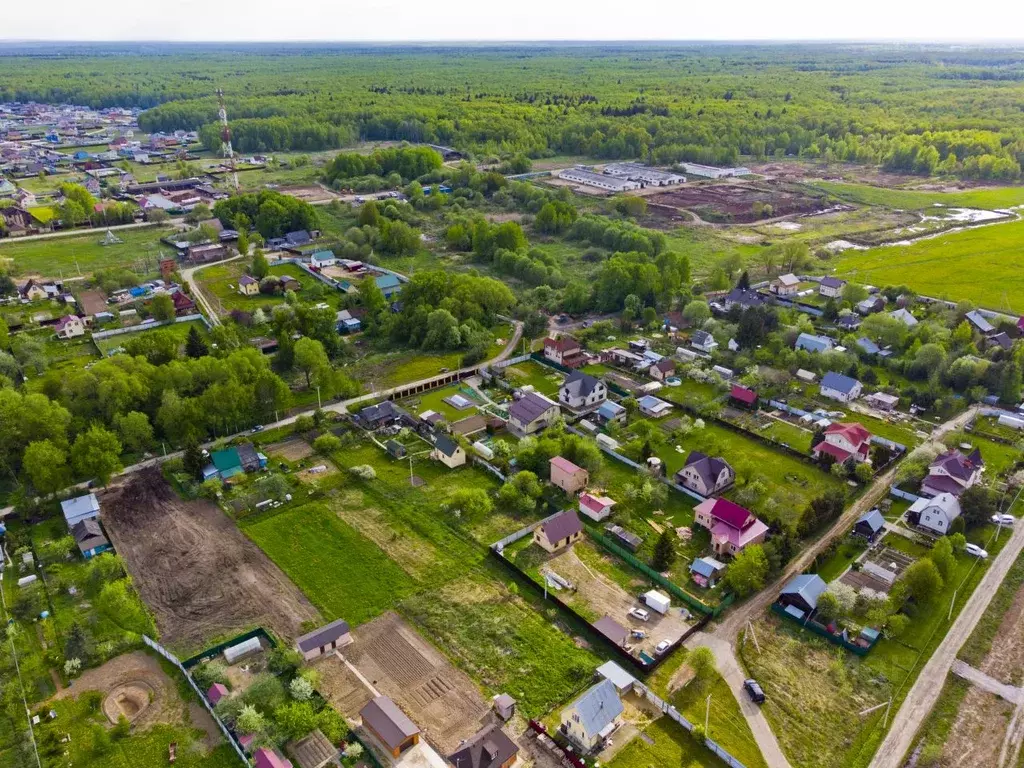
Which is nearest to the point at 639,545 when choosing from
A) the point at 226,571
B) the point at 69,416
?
the point at 226,571

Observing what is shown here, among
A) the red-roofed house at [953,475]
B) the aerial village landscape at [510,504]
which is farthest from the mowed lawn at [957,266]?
the red-roofed house at [953,475]

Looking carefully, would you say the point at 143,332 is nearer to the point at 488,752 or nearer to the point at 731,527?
the point at 488,752

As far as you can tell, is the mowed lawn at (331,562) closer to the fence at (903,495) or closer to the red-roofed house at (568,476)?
the red-roofed house at (568,476)

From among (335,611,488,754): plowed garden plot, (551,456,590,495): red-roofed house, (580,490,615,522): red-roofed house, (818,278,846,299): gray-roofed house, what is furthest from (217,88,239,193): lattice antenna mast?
(335,611,488,754): plowed garden plot

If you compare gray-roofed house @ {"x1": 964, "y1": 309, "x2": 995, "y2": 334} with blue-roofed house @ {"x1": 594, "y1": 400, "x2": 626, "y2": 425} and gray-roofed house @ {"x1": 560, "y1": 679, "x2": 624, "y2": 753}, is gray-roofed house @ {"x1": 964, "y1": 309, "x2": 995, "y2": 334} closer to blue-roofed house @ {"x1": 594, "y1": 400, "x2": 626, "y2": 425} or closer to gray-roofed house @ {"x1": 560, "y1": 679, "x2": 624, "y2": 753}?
blue-roofed house @ {"x1": 594, "y1": 400, "x2": 626, "y2": 425}

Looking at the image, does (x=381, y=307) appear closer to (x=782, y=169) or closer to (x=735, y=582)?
(x=735, y=582)
